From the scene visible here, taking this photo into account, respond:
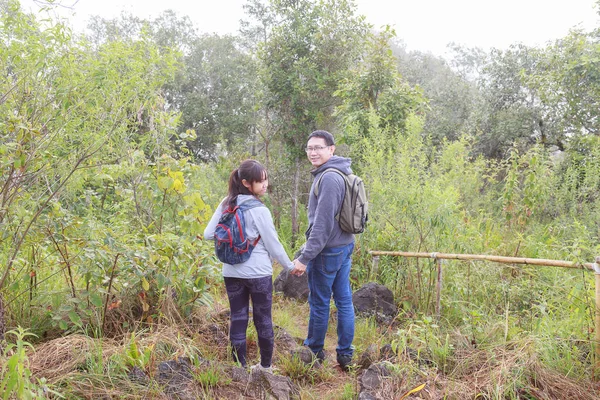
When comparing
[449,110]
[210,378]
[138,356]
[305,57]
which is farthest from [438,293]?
[449,110]

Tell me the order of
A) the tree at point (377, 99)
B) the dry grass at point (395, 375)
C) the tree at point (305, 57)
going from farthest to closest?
the tree at point (305, 57)
the tree at point (377, 99)
the dry grass at point (395, 375)

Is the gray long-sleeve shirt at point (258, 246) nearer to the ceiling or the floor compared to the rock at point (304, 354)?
nearer to the ceiling

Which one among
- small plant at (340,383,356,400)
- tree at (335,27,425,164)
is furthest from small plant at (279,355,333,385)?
tree at (335,27,425,164)

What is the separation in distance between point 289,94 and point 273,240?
5602mm

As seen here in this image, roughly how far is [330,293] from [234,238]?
101 cm

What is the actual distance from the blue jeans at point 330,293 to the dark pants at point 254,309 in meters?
0.48

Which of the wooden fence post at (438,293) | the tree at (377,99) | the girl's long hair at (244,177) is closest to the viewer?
the girl's long hair at (244,177)

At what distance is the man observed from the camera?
10.9 feet

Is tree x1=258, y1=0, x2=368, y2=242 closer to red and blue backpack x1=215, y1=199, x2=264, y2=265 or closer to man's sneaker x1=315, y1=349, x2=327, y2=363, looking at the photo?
man's sneaker x1=315, y1=349, x2=327, y2=363

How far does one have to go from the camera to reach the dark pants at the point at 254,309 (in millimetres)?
3146

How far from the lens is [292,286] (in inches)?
217

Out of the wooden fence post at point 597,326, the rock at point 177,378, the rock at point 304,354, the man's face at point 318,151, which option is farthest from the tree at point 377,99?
Answer: the rock at point 177,378

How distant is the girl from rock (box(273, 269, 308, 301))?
2181 millimetres

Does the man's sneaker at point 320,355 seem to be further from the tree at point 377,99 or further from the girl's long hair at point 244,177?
the tree at point 377,99
